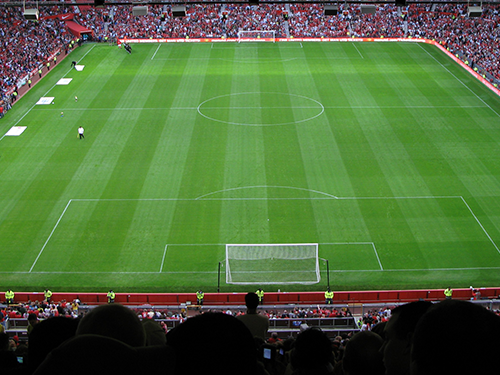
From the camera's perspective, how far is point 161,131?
144ft

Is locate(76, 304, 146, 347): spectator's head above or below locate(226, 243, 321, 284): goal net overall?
above

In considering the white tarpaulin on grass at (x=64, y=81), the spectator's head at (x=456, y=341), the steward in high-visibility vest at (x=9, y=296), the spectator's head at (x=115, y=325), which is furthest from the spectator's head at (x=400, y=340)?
the white tarpaulin on grass at (x=64, y=81)

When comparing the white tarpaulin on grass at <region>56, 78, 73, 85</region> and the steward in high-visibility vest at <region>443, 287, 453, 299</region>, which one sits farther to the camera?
the white tarpaulin on grass at <region>56, 78, 73, 85</region>

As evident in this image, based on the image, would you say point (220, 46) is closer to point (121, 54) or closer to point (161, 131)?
point (121, 54)

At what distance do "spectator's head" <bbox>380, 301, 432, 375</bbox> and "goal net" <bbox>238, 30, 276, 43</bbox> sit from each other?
66918 mm

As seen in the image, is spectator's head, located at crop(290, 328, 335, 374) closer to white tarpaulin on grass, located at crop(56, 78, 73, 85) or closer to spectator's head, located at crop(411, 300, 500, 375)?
spectator's head, located at crop(411, 300, 500, 375)

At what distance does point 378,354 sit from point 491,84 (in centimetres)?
5249

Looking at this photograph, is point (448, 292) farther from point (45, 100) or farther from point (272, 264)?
point (45, 100)

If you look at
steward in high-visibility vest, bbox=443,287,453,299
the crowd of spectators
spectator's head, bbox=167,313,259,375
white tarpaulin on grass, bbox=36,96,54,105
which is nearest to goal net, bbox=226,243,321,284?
steward in high-visibility vest, bbox=443,287,453,299

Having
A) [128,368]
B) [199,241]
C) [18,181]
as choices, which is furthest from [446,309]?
[18,181]

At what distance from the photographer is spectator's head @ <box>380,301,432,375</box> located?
4004 mm

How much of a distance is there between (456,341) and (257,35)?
228 feet

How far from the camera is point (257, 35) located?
69.7 m

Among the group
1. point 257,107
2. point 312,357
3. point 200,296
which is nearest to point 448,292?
point 200,296
